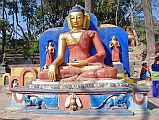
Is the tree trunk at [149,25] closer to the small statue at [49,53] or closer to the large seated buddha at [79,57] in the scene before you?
the large seated buddha at [79,57]

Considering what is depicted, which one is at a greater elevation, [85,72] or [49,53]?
[49,53]

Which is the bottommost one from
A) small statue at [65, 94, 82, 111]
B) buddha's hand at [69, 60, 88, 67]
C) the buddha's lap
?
small statue at [65, 94, 82, 111]

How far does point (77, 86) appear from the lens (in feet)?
19.5

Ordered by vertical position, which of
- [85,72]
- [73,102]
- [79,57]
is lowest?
[73,102]

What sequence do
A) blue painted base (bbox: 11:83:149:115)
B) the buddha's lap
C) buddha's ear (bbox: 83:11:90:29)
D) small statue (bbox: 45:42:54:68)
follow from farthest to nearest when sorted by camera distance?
small statue (bbox: 45:42:54:68)
buddha's ear (bbox: 83:11:90:29)
the buddha's lap
blue painted base (bbox: 11:83:149:115)

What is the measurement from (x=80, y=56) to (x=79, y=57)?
1.4 inches

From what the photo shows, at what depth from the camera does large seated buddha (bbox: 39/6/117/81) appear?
6305mm

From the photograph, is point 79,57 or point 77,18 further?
point 77,18

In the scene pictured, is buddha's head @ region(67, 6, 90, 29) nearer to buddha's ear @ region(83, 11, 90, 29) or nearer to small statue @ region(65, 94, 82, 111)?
buddha's ear @ region(83, 11, 90, 29)

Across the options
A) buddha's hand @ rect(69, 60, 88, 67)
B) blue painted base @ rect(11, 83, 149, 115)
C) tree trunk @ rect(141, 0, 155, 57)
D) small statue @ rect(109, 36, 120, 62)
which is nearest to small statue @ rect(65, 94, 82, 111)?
blue painted base @ rect(11, 83, 149, 115)

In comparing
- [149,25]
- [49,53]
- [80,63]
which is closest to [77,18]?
[80,63]

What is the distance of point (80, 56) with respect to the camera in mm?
7164

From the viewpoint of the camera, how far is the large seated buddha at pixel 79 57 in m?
6.30

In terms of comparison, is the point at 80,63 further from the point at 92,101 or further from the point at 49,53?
the point at 49,53
